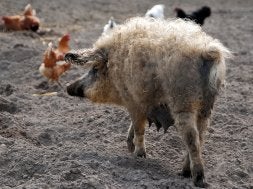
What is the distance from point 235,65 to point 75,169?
547cm

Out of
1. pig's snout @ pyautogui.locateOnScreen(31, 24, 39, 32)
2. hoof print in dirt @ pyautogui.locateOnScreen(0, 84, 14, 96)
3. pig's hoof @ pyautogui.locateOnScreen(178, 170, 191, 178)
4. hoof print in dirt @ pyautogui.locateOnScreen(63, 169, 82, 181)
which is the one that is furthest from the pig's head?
pig's snout @ pyautogui.locateOnScreen(31, 24, 39, 32)

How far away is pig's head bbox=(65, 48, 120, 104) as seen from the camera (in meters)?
6.17

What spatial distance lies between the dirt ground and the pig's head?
20.9 inches

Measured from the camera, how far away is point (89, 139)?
6.66m

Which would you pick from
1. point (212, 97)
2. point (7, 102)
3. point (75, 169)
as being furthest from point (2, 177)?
point (7, 102)

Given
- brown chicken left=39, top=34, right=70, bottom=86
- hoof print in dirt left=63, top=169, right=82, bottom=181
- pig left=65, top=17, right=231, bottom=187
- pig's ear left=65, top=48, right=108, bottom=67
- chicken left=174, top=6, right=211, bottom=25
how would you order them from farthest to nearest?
chicken left=174, top=6, right=211, bottom=25, brown chicken left=39, top=34, right=70, bottom=86, pig's ear left=65, top=48, right=108, bottom=67, pig left=65, top=17, right=231, bottom=187, hoof print in dirt left=63, top=169, right=82, bottom=181

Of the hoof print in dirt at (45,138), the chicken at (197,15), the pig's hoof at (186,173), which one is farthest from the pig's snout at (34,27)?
the pig's hoof at (186,173)

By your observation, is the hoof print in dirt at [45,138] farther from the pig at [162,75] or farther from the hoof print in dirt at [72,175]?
the hoof print in dirt at [72,175]

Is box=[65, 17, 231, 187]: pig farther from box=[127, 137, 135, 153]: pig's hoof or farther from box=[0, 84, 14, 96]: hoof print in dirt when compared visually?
box=[0, 84, 14, 96]: hoof print in dirt

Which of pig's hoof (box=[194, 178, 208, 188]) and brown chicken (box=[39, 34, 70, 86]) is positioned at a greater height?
brown chicken (box=[39, 34, 70, 86])

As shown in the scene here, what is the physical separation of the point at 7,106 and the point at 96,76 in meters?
1.80

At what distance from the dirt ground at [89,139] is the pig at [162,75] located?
1.19ft

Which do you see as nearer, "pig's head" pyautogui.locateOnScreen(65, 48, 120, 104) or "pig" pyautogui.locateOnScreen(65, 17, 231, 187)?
"pig" pyautogui.locateOnScreen(65, 17, 231, 187)

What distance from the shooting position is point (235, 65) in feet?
33.1
